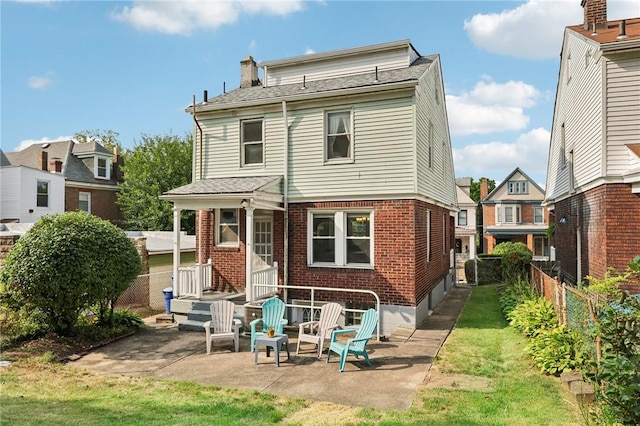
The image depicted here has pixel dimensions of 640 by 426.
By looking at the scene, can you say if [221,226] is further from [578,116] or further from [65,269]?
[578,116]

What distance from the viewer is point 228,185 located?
11828 mm

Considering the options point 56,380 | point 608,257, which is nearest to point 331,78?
point 608,257

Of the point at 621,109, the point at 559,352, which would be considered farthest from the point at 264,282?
the point at 621,109

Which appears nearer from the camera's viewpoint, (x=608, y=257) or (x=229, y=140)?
(x=608, y=257)

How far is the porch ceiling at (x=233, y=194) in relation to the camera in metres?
10.8

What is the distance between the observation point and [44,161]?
88.0 ft

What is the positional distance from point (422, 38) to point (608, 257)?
363 inches

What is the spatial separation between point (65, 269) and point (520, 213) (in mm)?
43379

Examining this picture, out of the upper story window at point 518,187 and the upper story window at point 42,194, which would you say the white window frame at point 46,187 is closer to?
the upper story window at point 42,194

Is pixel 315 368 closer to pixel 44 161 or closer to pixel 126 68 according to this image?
pixel 126 68

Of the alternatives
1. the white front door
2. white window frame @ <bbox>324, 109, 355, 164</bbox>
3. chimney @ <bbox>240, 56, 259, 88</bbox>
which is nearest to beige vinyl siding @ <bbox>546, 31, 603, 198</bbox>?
white window frame @ <bbox>324, 109, 355, 164</bbox>

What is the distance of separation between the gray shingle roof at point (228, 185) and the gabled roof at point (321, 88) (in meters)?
2.29

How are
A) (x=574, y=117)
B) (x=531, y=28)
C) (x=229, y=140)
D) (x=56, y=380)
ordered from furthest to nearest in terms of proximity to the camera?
(x=574, y=117)
(x=229, y=140)
(x=531, y=28)
(x=56, y=380)

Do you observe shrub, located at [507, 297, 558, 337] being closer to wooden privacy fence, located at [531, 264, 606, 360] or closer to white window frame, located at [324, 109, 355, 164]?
wooden privacy fence, located at [531, 264, 606, 360]
